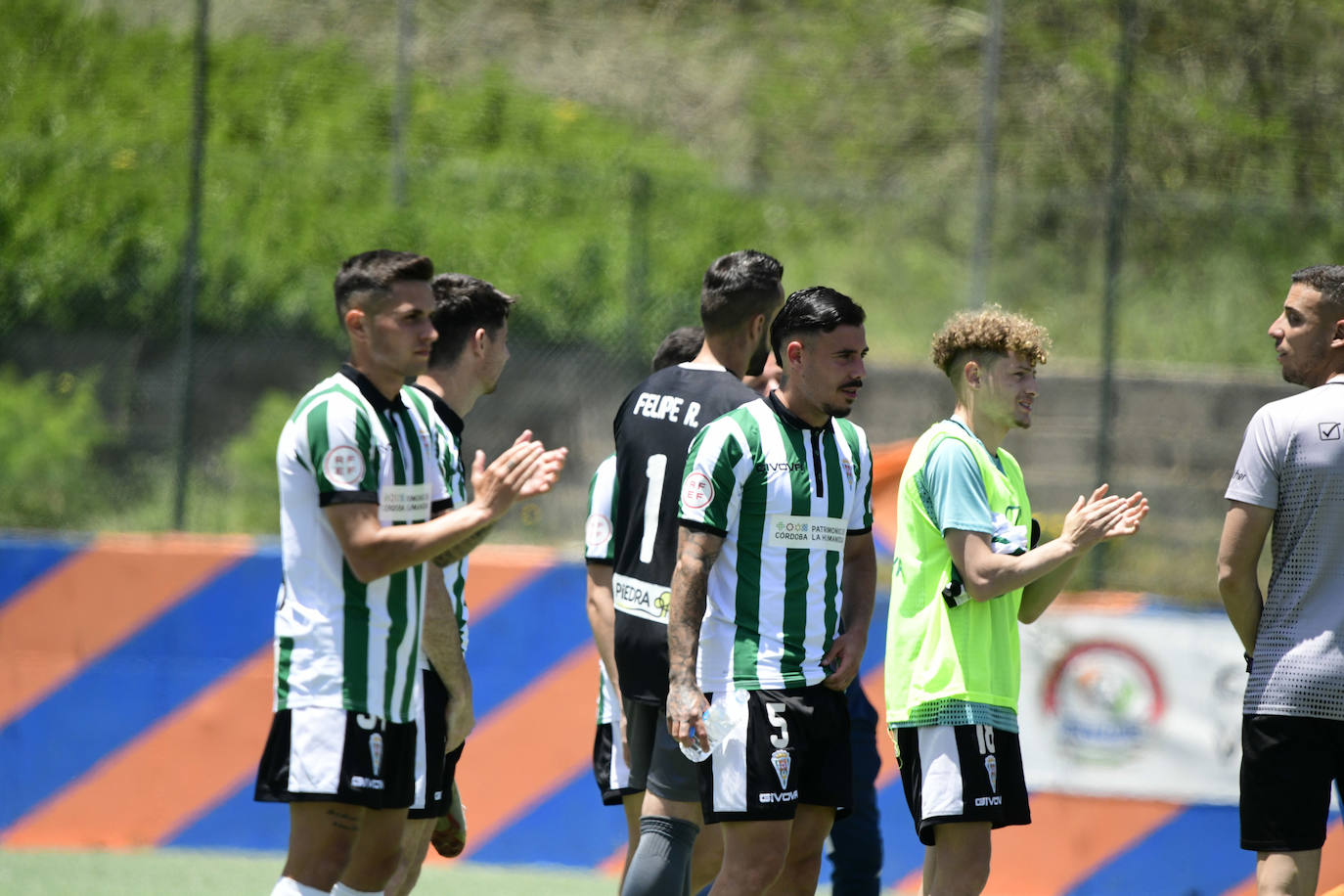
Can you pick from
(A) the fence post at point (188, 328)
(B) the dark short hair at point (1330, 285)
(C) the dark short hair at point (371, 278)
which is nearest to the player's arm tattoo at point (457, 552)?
(C) the dark short hair at point (371, 278)

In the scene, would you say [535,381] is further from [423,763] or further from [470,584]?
[423,763]

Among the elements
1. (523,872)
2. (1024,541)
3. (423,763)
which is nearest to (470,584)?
(523,872)

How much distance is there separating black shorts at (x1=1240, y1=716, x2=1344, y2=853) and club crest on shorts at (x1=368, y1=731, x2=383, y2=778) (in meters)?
2.51

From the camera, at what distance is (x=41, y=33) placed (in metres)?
13.8

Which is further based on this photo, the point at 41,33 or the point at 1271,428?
the point at 41,33

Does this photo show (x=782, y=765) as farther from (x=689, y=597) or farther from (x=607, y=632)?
(x=607, y=632)

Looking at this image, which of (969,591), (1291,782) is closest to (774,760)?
(969,591)

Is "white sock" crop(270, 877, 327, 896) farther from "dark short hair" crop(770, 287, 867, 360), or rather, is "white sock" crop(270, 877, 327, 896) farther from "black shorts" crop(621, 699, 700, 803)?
"dark short hair" crop(770, 287, 867, 360)

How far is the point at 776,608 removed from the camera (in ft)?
13.8

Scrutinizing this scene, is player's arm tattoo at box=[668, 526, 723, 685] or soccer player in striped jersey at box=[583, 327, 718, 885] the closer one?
player's arm tattoo at box=[668, 526, 723, 685]

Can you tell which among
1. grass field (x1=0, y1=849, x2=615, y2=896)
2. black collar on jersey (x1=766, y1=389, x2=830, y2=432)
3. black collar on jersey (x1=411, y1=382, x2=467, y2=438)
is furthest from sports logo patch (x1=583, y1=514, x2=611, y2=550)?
grass field (x1=0, y1=849, x2=615, y2=896)

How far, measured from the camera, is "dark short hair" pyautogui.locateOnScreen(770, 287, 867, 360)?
4.26 metres

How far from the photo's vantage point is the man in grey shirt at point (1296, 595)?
428 cm

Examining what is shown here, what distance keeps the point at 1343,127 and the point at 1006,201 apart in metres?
2.68
